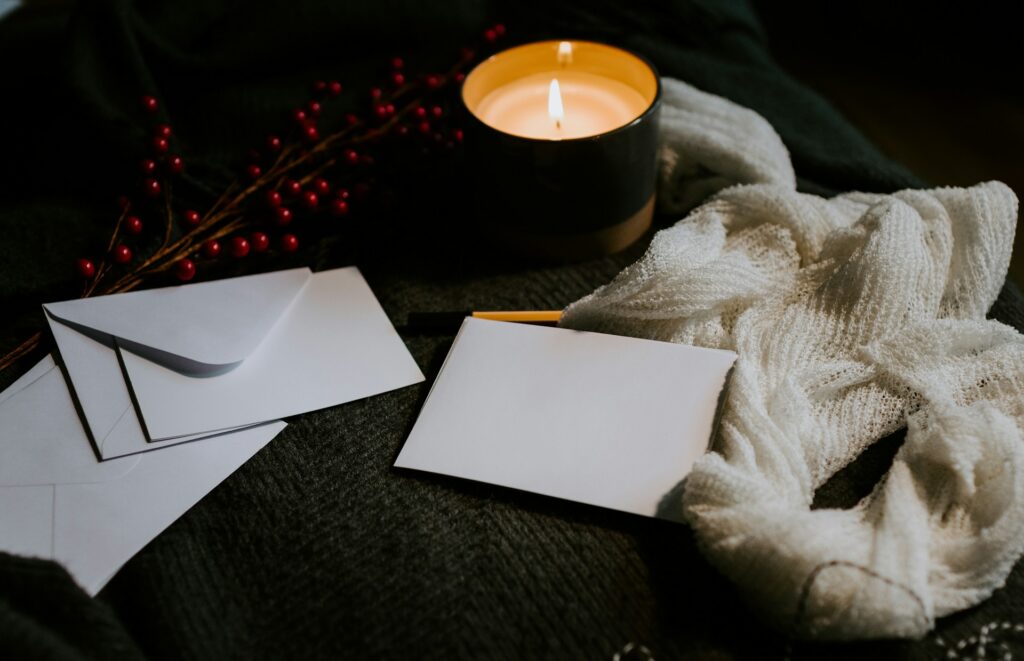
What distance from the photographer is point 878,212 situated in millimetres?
543

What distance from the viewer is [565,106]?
637mm

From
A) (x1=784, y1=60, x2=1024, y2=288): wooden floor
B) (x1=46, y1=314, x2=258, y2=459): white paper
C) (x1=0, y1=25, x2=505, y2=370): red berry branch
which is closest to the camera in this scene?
(x1=46, y1=314, x2=258, y2=459): white paper

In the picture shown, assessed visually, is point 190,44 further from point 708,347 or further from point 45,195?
point 708,347

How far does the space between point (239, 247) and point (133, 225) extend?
8 cm

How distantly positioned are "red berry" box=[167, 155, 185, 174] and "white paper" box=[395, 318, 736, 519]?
0.27 m

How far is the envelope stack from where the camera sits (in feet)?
1.52

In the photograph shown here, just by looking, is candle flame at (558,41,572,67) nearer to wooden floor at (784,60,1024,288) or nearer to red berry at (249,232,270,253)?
red berry at (249,232,270,253)

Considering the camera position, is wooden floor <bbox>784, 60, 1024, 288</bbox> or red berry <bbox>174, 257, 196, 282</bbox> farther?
wooden floor <bbox>784, 60, 1024, 288</bbox>

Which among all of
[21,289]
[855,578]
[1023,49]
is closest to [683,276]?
[855,578]

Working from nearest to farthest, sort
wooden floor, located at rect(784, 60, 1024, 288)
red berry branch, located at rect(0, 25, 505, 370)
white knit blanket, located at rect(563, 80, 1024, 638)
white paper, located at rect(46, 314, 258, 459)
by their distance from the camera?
white knit blanket, located at rect(563, 80, 1024, 638) → white paper, located at rect(46, 314, 258, 459) → red berry branch, located at rect(0, 25, 505, 370) → wooden floor, located at rect(784, 60, 1024, 288)

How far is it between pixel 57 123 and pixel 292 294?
0.27 metres

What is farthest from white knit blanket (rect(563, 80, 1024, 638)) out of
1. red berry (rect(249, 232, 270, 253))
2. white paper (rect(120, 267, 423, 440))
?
red berry (rect(249, 232, 270, 253))

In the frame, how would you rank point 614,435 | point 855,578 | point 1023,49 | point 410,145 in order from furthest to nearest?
point 1023,49 → point 410,145 → point 614,435 → point 855,578

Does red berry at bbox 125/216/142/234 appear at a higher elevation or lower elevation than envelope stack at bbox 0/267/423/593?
higher
